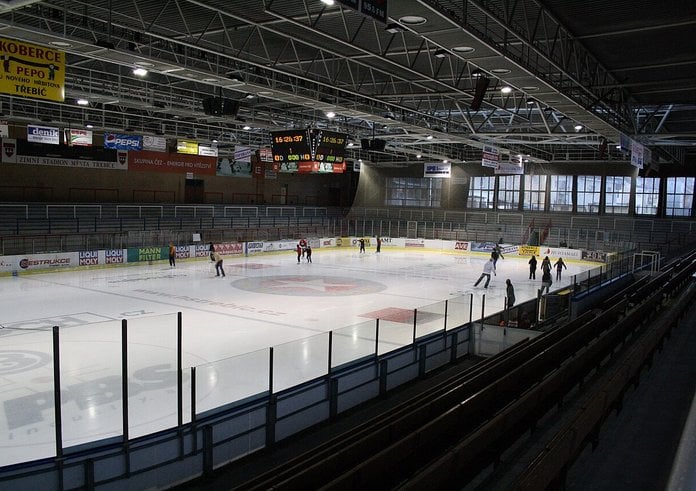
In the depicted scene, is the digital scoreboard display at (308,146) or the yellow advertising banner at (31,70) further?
the digital scoreboard display at (308,146)

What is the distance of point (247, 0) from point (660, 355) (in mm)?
10982

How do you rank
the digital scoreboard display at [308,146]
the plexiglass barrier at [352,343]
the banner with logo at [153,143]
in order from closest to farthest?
the plexiglass barrier at [352,343]
the digital scoreboard display at [308,146]
the banner with logo at [153,143]

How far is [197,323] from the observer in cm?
1655

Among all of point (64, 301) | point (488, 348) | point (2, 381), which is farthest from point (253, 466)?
point (64, 301)

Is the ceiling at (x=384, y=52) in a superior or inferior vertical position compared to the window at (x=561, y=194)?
superior

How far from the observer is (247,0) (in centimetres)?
1272

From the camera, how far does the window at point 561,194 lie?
48.2 metres

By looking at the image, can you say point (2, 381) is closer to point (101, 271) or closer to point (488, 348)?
point (488, 348)

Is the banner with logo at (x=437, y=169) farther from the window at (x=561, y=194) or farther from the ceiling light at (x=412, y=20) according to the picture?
the ceiling light at (x=412, y=20)

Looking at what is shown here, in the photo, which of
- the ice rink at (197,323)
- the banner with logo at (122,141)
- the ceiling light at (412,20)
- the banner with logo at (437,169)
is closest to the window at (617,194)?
the ice rink at (197,323)

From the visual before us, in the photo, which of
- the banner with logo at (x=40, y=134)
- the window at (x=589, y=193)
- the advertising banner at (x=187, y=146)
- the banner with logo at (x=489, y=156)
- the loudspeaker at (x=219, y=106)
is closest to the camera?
the loudspeaker at (x=219, y=106)

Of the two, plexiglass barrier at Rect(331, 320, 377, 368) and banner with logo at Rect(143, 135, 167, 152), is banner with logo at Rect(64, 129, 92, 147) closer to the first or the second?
banner with logo at Rect(143, 135, 167, 152)

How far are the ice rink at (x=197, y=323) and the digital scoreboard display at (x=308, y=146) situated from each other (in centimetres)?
525

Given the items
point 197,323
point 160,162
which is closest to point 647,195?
point 160,162
